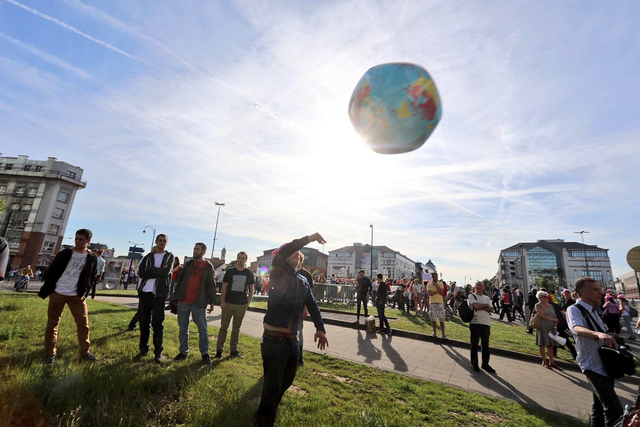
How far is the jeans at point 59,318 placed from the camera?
15.1 feet

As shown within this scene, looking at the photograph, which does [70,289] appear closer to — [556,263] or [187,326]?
[187,326]

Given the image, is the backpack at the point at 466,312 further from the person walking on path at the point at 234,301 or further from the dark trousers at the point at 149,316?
the dark trousers at the point at 149,316

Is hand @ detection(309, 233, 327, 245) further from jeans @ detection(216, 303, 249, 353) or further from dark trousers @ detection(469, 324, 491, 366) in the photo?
dark trousers @ detection(469, 324, 491, 366)

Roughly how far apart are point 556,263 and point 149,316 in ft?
486

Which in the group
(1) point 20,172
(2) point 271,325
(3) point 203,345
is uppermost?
(1) point 20,172

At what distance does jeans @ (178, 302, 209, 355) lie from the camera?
17.8 feet

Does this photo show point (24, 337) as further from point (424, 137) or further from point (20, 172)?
point (20, 172)

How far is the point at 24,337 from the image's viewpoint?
228 inches

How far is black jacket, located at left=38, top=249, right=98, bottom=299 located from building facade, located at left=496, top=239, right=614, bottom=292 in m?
128

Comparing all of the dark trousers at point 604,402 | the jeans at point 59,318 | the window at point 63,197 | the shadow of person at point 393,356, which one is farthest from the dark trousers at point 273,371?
the window at point 63,197

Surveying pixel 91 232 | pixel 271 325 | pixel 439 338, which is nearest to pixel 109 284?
pixel 91 232

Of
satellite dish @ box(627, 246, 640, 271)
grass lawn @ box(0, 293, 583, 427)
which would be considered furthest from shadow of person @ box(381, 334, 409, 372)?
satellite dish @ box(627, 246, 640, 271)

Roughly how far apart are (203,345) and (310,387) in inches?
84.1

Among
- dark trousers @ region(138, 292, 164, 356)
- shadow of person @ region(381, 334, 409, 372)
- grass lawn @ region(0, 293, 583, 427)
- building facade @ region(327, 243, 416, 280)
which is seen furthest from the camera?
building facade @ region(327, 243, 416, 280)
